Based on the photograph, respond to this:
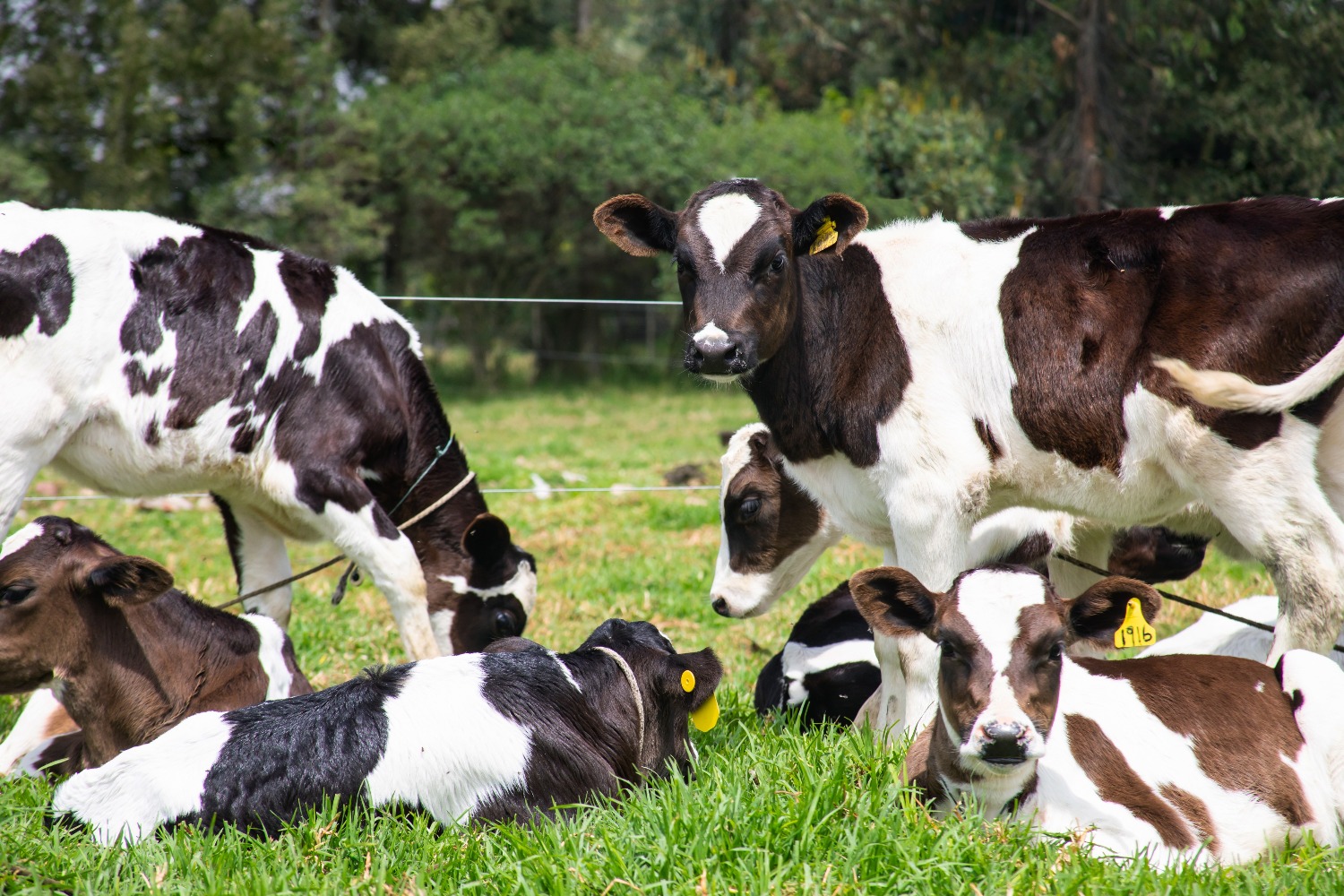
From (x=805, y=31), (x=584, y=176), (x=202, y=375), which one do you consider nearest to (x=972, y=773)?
(x=202, y=375)

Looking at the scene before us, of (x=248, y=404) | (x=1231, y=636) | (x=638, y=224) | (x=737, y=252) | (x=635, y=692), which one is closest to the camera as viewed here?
(x=635, y=692)

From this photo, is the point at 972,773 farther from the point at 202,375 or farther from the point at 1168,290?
the point at 202,375

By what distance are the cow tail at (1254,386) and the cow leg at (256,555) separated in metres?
4.09

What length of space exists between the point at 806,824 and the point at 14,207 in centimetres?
389

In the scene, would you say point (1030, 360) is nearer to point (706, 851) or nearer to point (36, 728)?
point (706, 851)

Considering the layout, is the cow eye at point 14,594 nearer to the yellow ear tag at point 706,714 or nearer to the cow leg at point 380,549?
the cow leg at point 380,549

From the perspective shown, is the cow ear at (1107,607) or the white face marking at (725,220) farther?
the white face marking at (725,220)

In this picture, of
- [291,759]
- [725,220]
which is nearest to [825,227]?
[725,220]

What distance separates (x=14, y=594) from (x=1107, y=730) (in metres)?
3.72

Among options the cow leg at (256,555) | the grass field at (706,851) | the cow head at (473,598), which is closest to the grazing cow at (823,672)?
the grass field at (706,851)

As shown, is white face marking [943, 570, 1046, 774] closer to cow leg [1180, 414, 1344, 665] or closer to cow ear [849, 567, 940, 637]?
cow ear [849, 567, 940, 637]

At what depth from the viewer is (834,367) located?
15.0ft

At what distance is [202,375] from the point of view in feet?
16.2

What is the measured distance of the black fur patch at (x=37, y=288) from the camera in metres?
4.57
